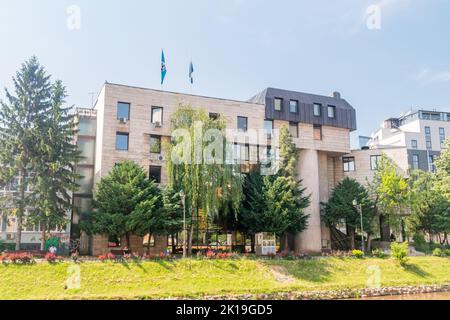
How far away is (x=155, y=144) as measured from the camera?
3450 centimetres

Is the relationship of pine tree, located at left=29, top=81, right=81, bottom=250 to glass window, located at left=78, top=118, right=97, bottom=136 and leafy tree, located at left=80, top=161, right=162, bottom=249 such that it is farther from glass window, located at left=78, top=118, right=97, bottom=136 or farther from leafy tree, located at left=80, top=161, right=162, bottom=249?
glass window, located at left=78, top=118, right=97, bottom=136

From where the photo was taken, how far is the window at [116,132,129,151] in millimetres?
33469

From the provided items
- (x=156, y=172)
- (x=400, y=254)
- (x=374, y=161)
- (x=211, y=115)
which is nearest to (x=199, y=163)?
(x=156, y=172)

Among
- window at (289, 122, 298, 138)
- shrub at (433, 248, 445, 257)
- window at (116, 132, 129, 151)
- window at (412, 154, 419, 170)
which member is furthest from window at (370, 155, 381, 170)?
window at (412, 154, 419, 170)

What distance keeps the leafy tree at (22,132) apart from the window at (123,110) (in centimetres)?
546

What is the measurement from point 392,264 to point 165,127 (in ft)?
68.6

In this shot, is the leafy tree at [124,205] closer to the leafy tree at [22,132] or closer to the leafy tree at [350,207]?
the leafy tree at [22,132]

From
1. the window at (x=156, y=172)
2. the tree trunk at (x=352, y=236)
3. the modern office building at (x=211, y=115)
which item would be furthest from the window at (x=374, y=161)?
the window at (x=156, y=172)

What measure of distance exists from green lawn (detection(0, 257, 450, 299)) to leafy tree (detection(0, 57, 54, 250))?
826 centimetres

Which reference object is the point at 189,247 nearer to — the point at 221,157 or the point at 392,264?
the point at 221,157

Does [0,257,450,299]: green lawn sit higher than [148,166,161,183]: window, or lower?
lower

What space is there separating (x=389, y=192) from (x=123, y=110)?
24813 millimetres

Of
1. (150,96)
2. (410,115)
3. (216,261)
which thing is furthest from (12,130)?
(410,115)

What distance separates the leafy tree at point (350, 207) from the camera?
36969 millimetres
